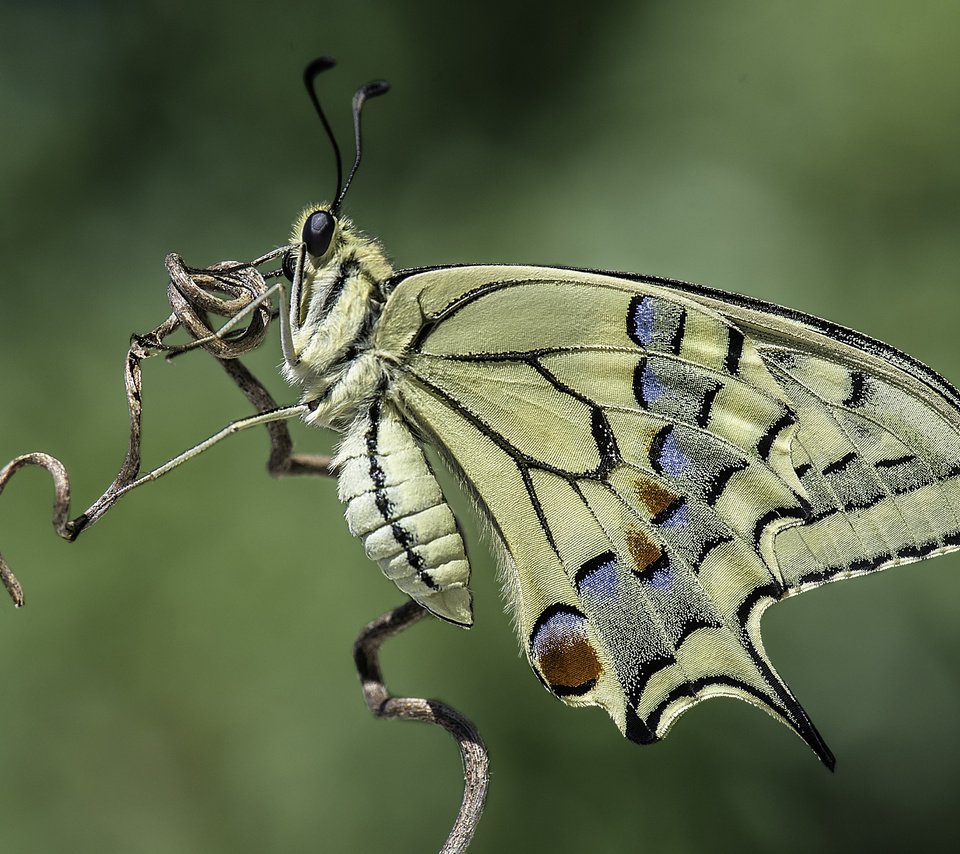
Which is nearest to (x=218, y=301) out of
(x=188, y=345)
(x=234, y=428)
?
(x=188, y=345)

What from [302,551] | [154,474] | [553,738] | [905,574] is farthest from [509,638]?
[154,474]

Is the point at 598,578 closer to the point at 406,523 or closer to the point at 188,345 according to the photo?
the point at 406,523

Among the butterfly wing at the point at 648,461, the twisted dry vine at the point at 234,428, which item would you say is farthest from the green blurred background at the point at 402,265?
the twisted dry vine at the point at 234,428

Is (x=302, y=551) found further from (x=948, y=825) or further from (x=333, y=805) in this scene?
(x=948, y=825)

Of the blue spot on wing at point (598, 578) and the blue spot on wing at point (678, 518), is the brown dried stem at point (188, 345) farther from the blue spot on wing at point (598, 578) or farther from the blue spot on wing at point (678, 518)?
the blue spot on wing at point (678, 518)

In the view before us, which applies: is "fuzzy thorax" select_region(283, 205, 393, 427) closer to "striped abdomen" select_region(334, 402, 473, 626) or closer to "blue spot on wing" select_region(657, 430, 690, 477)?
"striped abdomen" select_region(334, 402, 473, 626)

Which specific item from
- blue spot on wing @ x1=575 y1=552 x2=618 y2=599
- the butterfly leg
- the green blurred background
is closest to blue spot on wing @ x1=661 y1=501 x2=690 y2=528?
blue spot on wing @ x1=575 y1=552 x2=618 y2=599

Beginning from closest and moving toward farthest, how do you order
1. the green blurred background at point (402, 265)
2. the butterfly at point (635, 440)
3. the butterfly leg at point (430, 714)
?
the butterfly leg at point (430, 714), the butterfly at point (635, 440), the green blurred background at point (402, 265)

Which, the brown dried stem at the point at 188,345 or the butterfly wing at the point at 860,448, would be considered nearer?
the brown dried stem at the point at 188,345
